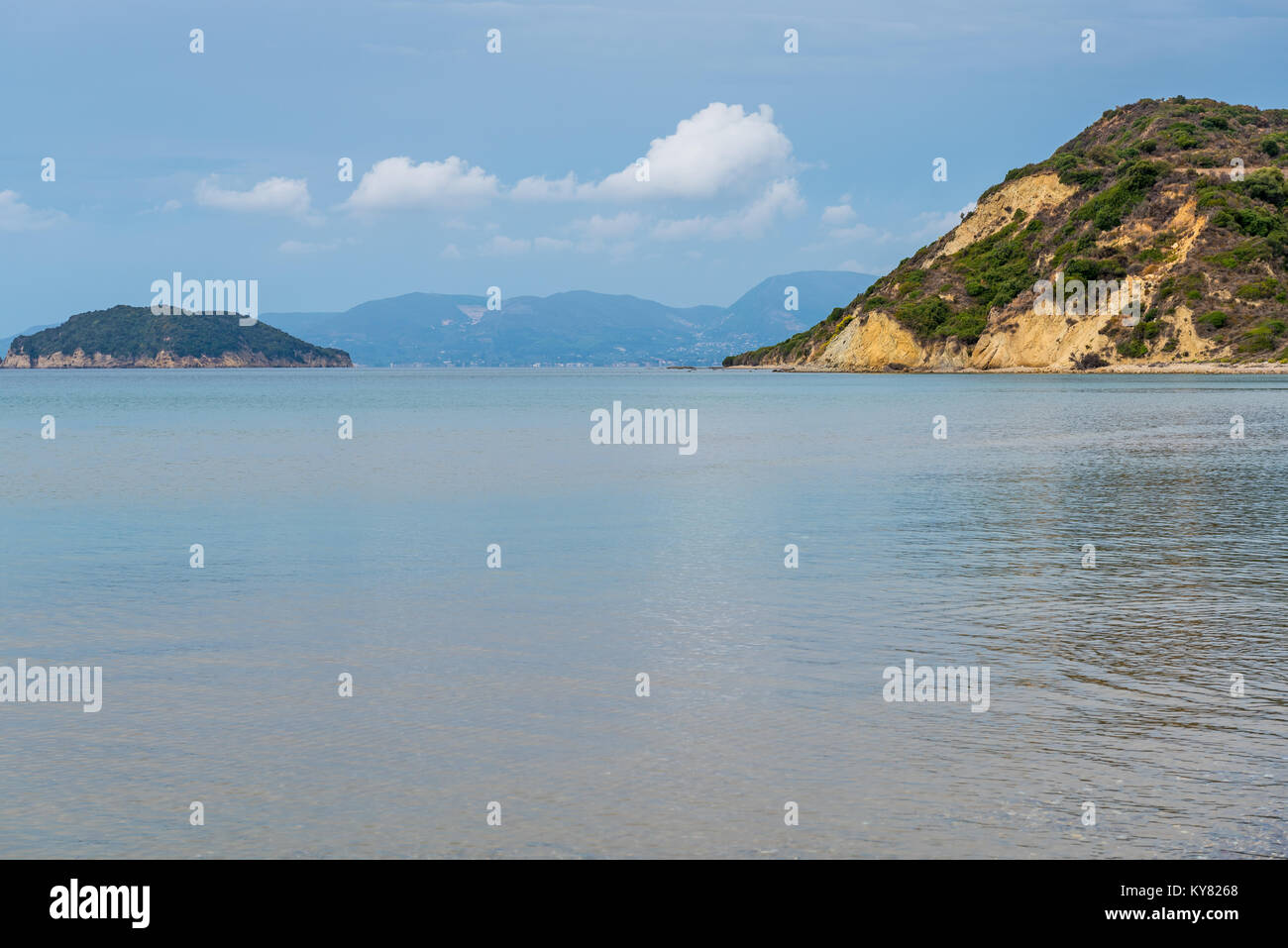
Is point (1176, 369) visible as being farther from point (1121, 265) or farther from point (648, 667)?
point (648, 667)

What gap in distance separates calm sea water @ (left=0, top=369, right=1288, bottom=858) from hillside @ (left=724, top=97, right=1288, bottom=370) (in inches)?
4681

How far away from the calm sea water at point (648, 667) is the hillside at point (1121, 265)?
11891 centimetres

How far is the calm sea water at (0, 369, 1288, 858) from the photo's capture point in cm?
797

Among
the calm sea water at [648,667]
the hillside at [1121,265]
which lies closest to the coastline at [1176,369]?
the hillside at [1121,265]

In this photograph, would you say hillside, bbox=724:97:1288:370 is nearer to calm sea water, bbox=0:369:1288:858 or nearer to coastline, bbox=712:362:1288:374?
coastline, bbox=712:362:1288:374

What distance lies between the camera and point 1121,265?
479 ft

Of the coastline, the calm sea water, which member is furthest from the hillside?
the calm sea water

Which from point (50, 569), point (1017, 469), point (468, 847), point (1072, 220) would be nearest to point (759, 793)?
point (468, 847)

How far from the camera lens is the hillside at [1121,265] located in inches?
5285

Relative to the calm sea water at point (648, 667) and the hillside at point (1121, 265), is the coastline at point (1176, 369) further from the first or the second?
the calm sea water at point (648, 667)

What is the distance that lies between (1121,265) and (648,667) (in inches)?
5842
